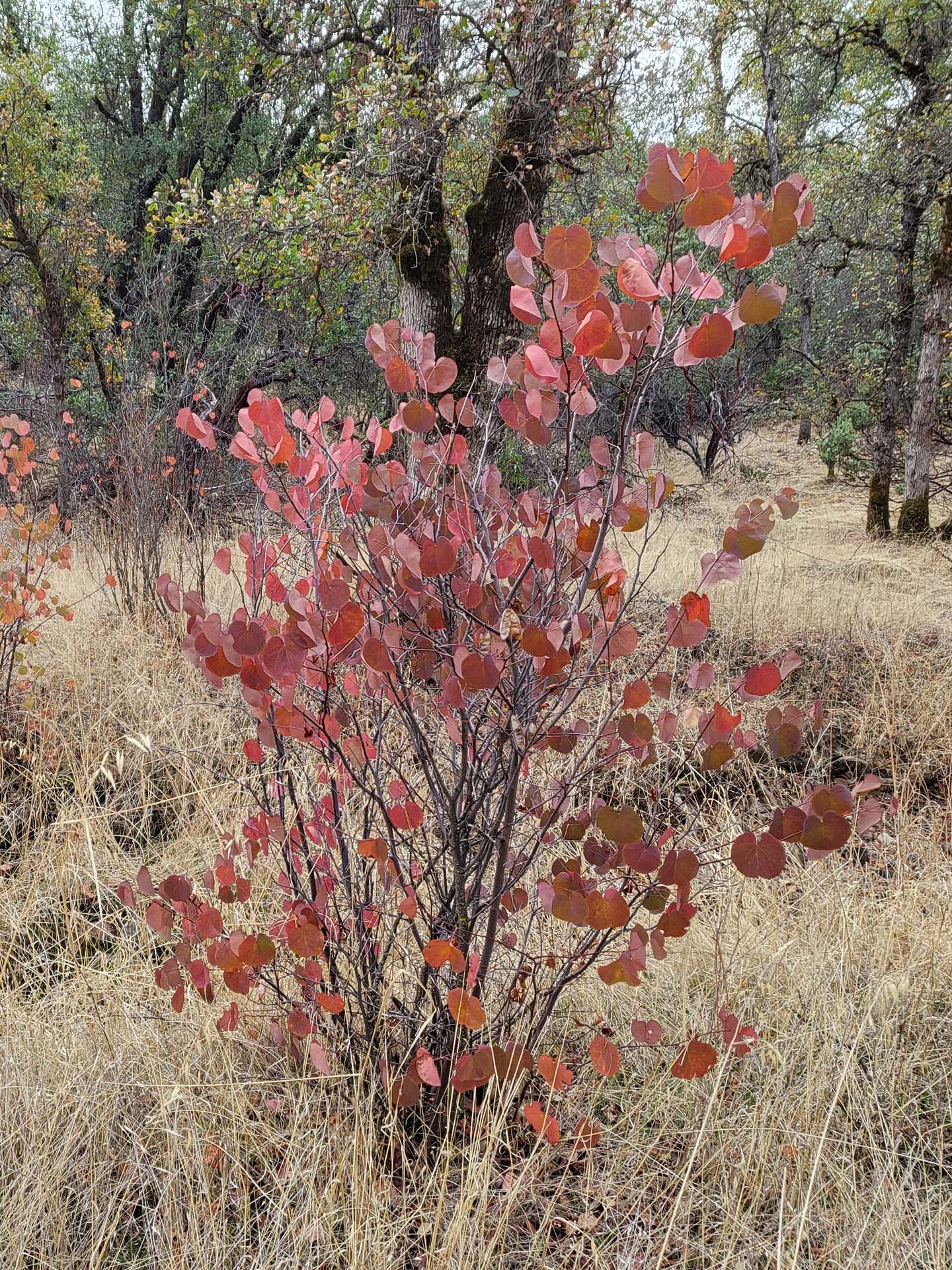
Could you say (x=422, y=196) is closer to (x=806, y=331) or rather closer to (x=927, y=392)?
(x=927, y=392)

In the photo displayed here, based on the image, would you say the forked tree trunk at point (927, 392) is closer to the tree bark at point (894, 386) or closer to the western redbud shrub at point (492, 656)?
the tree bark at point (894, 386)

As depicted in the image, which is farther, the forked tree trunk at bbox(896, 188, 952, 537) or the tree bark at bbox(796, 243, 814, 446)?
the tree bark at bbox(796, 243, 814, 446)

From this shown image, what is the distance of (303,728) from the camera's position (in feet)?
4.34

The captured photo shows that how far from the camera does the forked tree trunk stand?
23.0 feet

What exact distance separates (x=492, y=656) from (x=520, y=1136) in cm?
101

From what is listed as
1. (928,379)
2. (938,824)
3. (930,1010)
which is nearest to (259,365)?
(928,379)

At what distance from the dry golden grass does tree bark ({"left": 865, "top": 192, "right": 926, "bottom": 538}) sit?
6.51 meters

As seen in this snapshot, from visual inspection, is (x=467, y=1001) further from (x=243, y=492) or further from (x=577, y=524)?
(x=243, y=492)

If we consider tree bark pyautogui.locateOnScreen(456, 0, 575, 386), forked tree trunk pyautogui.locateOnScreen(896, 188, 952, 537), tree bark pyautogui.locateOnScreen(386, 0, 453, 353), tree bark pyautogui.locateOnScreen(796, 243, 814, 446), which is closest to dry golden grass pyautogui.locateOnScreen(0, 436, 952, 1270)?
tree bark pyautogui.locateOnScreen(456, 0, 575, 386)

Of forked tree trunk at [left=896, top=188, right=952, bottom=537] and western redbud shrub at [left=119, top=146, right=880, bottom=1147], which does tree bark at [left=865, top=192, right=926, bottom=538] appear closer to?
forked tree trunk at [left=896, top=188, right=952, bottom=537]

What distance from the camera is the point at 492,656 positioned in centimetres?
108

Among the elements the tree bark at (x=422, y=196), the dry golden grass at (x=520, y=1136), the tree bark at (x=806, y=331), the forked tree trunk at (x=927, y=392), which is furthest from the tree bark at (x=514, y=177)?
the tree bark at (x=806, y=331)

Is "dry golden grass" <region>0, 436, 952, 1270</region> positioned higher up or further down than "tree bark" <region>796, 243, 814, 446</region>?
further down

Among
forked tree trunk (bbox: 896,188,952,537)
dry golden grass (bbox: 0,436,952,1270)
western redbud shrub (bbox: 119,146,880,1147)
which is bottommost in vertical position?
dry golden grass (bbox: 0,436,952,1270)
